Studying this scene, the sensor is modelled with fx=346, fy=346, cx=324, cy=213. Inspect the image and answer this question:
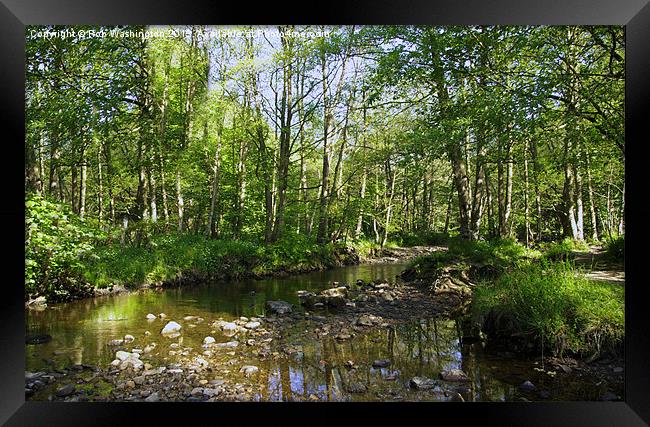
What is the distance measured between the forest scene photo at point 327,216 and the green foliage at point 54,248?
0.12 ft

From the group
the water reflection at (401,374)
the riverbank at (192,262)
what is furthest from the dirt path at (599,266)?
the riverbank at (192,262)

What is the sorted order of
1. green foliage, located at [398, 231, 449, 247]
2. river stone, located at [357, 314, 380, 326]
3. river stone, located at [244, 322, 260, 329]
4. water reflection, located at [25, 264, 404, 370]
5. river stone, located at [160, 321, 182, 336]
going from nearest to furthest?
water reflection, located at [25, 264, 404, 370], river stone, located at [160, 321, 182, 336], river stone, located at [244, 322, 260, 329], river stone, located at [357, 314, 380, 326], green foliage, located at [398, 231, 449, 247]

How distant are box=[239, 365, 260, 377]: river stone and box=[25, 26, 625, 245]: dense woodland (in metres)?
3.94

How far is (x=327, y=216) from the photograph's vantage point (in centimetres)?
910

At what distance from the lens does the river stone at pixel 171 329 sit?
169 inches

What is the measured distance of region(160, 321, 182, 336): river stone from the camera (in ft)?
14.1

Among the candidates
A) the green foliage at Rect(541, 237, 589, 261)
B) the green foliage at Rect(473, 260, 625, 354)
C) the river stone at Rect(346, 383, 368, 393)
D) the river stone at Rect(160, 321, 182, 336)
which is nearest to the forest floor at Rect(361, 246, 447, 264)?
the green foliage at Rect(541, 237, 589, 261)

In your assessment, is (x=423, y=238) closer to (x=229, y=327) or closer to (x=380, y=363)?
(x=380, y=363)

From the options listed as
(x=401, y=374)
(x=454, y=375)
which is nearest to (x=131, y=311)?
(x=401, y=374)

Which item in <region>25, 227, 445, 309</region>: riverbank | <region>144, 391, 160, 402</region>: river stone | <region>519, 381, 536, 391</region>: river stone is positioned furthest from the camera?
<region>25, 227, 445, 309</region>: riverbank

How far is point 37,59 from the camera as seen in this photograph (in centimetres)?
446

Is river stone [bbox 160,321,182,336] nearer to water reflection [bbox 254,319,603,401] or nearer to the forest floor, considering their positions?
water reflection [bbox 254,319,603,401]

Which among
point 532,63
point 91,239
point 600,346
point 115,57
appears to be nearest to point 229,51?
point 115,57
